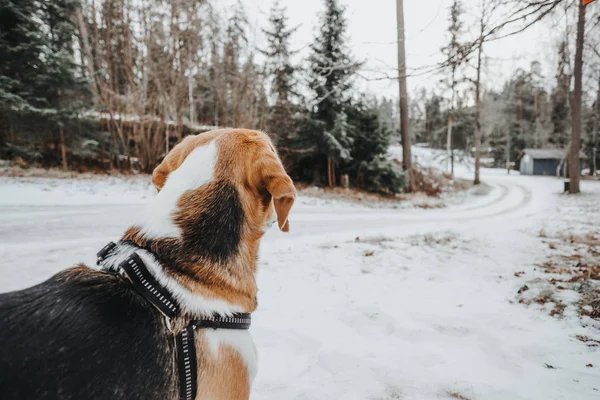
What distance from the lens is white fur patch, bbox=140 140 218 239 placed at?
155cm

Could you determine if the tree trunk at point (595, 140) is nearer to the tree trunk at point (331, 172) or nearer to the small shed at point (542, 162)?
the small shed at point (542, 162)

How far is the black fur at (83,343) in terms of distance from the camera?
3.41 ft

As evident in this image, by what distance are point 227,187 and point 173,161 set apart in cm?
52

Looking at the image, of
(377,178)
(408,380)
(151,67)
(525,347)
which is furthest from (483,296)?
(151,67)

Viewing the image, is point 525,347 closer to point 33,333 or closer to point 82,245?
point 33,333

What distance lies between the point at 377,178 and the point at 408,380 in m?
16.1

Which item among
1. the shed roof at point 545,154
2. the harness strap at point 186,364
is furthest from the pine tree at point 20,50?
the shed roof at point 545,154

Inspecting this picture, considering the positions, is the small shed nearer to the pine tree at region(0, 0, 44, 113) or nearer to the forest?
the forest

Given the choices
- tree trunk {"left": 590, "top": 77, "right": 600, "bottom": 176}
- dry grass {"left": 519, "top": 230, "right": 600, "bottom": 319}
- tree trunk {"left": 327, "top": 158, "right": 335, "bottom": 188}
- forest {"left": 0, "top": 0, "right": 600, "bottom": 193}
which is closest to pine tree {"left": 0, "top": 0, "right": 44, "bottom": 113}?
forest {"left": 0, "top": 0, "right": 600, "bottom": 193}

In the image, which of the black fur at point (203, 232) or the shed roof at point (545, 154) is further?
the shed roof at point (545, 154)

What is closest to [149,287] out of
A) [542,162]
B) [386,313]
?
[386,313]

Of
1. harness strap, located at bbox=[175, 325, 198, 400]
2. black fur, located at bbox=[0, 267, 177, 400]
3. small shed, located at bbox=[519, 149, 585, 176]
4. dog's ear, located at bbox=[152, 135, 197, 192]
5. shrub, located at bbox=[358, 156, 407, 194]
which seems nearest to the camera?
black fur, located at bbox=[0, 267, 177, 400]

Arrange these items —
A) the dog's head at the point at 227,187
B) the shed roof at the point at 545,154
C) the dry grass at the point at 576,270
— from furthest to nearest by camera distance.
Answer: the shed roof at the point at 545,154, the dry grass at the point at 576,270, the dog's head at the point at 227,187

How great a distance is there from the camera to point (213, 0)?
18984mm
